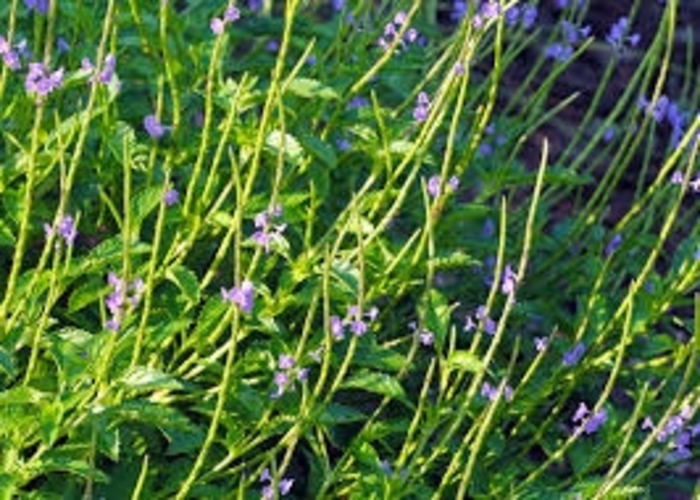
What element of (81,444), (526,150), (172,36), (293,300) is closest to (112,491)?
(81,444)

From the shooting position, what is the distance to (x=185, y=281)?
213 centimetres

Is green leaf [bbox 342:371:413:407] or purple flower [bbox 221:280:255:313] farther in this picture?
green leaf [bbox 342:371:413:407]

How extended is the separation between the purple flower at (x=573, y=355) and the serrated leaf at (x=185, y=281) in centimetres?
60

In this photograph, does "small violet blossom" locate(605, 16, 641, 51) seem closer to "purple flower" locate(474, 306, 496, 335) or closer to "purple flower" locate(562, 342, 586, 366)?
"purple flower" locate(562, 342, 586, 366)

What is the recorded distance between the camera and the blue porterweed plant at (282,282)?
201 centimetres

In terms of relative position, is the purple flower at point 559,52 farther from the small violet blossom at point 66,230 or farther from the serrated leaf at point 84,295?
the small violet blossom at point 66,230

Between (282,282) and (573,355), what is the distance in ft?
1.59

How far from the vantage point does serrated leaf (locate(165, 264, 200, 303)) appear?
212cm

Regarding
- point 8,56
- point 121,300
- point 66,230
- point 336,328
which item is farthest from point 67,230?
point 336,328

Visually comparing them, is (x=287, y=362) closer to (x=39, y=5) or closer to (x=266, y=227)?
(x=266, y=227)

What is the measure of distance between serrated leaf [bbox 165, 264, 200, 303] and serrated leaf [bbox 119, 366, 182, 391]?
0.48 ft

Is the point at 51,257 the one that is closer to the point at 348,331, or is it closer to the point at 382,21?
the point at 348,331

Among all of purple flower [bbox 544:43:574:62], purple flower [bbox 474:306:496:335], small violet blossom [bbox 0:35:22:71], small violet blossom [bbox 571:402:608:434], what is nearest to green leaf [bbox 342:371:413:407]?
purple flower [bbox 474:306:496:335]

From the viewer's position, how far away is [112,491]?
88.6 inches
